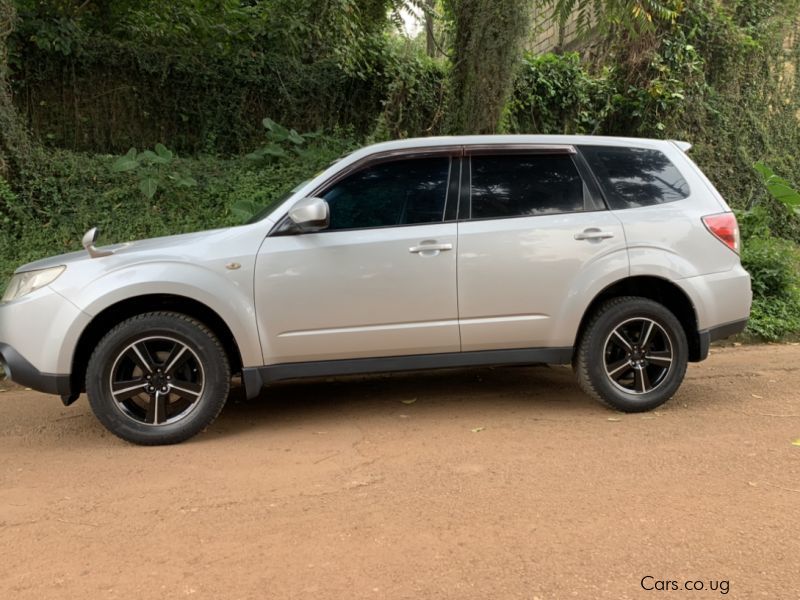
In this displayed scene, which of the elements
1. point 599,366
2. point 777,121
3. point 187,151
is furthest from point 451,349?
point 777,121

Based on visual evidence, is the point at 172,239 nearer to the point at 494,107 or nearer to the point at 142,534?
the point at 142,534

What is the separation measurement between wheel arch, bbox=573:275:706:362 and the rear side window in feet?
1.79

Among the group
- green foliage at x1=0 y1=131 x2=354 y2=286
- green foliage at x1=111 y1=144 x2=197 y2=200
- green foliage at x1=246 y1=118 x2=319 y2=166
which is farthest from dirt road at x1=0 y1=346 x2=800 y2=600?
green foliage at x1=246 y1=118 x2=319 y2=166

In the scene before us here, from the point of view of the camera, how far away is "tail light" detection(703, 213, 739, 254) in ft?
15.4

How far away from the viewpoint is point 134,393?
4.15 m

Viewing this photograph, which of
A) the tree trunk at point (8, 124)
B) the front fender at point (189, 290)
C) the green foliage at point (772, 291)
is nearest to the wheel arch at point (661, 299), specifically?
the front fender at point (189, 290)

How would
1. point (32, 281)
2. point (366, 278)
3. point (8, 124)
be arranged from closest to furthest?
1. point (32, 281)
2. point (366, 278)
3. point (8, 124)

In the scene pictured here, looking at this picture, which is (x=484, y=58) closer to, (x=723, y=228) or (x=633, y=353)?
(x=723, y=228)

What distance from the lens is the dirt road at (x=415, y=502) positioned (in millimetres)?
2588

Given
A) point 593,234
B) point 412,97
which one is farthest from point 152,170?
point 593,234

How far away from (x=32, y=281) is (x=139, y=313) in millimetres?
645

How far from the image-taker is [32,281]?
415cm

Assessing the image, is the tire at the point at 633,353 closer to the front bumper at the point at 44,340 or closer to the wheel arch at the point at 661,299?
the wheel arch at the point at 661,299

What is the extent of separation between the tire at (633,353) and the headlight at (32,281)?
11.2ft
